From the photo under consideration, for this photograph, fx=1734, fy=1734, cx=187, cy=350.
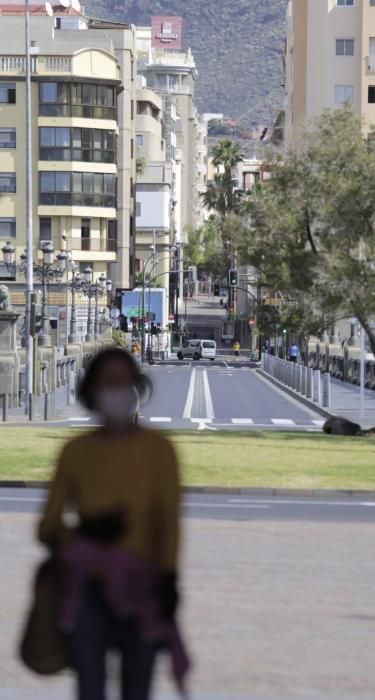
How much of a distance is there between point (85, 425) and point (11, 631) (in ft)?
105

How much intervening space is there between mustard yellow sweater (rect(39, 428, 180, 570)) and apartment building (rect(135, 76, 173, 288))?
156m

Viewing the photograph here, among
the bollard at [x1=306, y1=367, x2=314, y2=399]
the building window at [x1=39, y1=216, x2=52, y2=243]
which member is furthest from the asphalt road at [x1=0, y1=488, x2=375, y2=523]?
the building window at [x1=39, y1=216, x2=52, y2=243]

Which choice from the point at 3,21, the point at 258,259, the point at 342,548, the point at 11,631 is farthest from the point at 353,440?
the point at 3,21

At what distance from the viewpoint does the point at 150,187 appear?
168250 mm

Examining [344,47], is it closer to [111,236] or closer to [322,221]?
[111,236]

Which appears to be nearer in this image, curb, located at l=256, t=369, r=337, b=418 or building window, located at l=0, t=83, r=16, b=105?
curb, located at l=256, t=369, r=337, b=418

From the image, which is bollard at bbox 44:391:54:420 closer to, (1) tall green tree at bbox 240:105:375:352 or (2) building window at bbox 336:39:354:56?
(1) tall green tree at bbox 240:105:375:352

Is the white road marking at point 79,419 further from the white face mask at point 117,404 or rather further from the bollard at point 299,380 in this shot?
the white face mask at point 117,404

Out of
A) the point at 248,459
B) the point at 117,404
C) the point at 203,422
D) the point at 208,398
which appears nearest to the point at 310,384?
the point at 208,398

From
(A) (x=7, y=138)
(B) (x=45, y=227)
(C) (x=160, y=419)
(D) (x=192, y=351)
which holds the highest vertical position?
(A) (x=7, y=138)

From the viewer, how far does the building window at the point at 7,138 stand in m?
113

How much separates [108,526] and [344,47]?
360 ft

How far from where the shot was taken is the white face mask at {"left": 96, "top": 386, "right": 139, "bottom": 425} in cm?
699

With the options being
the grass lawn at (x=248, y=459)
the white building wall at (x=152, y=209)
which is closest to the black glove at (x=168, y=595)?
the grass lawn at (x=248, y=459)
